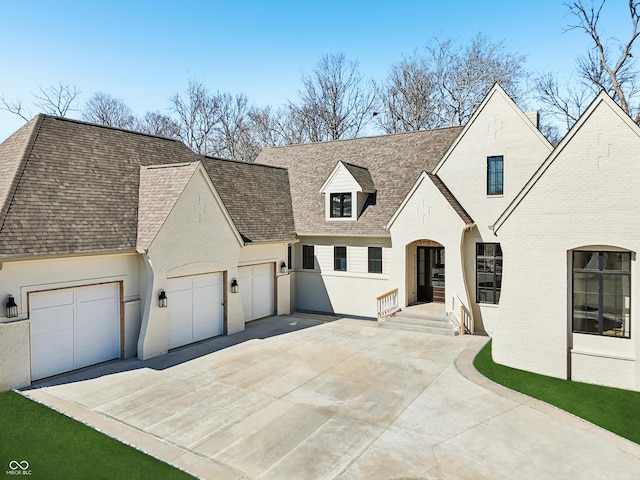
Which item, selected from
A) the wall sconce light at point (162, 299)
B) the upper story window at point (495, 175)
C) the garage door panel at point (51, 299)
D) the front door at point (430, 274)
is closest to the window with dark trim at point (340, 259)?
the front door at point (430, 274)

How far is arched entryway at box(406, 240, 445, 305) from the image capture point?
732 inches

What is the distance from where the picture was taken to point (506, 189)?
16391 millimetres

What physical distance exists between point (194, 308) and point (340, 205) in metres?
8.57

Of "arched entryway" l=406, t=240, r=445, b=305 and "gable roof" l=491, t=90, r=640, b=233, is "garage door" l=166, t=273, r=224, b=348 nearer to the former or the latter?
"arched entryway" l=406, t=240, r=445, b=305

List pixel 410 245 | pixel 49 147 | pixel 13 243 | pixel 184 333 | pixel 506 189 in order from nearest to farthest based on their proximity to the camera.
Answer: pixel 13 243 < pixel 49 147 < pixel 184 333 < pixel 506 189 < pixel 410 245

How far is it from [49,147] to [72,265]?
4123 millimetres

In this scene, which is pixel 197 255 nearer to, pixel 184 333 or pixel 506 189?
pixel 184 333

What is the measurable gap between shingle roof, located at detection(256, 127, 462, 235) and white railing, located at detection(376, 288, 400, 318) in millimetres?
2667

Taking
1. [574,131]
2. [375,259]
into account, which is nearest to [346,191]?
[375,259]

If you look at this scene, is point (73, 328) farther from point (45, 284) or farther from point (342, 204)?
point (342, 204)

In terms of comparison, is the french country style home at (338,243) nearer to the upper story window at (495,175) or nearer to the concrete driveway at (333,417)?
the upper story window at (495,175)

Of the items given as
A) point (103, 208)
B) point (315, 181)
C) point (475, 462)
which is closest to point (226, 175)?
point (315, 181)

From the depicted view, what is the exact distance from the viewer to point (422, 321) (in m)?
16.7

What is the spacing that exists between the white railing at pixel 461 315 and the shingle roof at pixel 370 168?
4.12 meters
